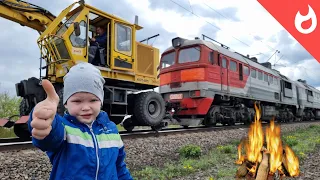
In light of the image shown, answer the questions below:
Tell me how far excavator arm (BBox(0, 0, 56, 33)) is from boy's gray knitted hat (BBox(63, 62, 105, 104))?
Answer: 272 inches

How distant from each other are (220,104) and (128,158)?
7.50 meters

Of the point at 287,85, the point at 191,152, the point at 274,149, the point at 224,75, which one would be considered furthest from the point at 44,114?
the point at 287,85

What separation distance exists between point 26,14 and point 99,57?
2381mm

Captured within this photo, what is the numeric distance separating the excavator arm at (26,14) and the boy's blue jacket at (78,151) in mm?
7032

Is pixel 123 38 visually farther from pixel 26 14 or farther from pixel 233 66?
pixel 233 66

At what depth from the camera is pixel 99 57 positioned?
769 centimetres

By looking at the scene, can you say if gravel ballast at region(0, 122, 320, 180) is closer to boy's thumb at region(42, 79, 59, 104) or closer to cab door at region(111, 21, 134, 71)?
cab door at region(111, 21, 134, 71)

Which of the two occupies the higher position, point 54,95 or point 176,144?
point 54,95

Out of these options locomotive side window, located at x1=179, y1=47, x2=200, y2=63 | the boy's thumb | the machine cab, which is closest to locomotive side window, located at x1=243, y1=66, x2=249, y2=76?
locomotive side window, located at x1=179, y1=47, x2=200, y2=63

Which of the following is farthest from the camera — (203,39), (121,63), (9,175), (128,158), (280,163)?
(203,39)

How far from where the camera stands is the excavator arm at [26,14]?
7.16m

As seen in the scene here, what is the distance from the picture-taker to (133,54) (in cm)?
841

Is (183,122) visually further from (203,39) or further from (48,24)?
(48,24)

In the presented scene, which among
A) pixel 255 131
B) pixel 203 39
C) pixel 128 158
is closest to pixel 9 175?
pixel 128 158
